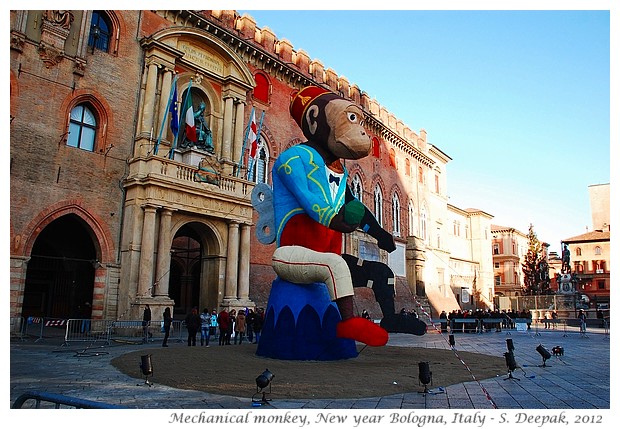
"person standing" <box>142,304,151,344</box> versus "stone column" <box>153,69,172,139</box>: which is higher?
"stone column" <box>153,69,172,139</box>

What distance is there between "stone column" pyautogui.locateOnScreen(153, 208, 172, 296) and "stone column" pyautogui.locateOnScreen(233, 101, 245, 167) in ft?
15.6

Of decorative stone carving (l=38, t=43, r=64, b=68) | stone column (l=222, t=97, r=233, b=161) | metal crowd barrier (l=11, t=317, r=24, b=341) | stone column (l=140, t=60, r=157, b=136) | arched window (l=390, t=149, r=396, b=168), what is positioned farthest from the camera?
arched window (l=390, t=149, r=396, b=168)

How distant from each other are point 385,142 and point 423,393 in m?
30.2

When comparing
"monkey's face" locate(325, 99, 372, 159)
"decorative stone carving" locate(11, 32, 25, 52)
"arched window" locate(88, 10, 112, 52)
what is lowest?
"monkey's face" locate(325, 99, 372, 159)

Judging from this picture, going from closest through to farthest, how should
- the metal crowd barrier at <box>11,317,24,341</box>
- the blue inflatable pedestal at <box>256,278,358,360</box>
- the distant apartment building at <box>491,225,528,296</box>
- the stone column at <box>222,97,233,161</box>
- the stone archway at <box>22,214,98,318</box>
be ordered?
the blue inflatable pedestal at <box>256,278,358,360</box>, the metal crowd barrier at <box>11,317,24,341</box>, the stone archway at <box>22,214,98,318</box>, the stone column at <box>222,97,233,161</box>, the distant apartment building at <box>491,225,528,296</box>

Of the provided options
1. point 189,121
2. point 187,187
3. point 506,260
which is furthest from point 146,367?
point 506,260

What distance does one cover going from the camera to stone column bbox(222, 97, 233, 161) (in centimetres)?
2027

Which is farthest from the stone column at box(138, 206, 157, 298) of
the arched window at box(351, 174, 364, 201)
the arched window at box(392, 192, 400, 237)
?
the arched window at box(392, 192, 400, 237)

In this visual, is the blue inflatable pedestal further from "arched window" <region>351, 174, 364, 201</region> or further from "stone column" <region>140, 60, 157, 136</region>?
"arched window" <region>351, 174, 364, 201</region>

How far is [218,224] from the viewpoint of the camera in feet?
62.5

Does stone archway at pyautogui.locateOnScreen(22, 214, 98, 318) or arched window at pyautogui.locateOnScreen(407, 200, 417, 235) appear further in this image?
arched window at pyautogui.locateOnScreen(407, 200, 417, 235)

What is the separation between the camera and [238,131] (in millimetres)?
20953

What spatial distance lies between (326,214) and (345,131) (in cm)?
190

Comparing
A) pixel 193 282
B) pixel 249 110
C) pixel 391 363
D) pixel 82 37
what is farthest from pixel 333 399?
pixel 193 282
